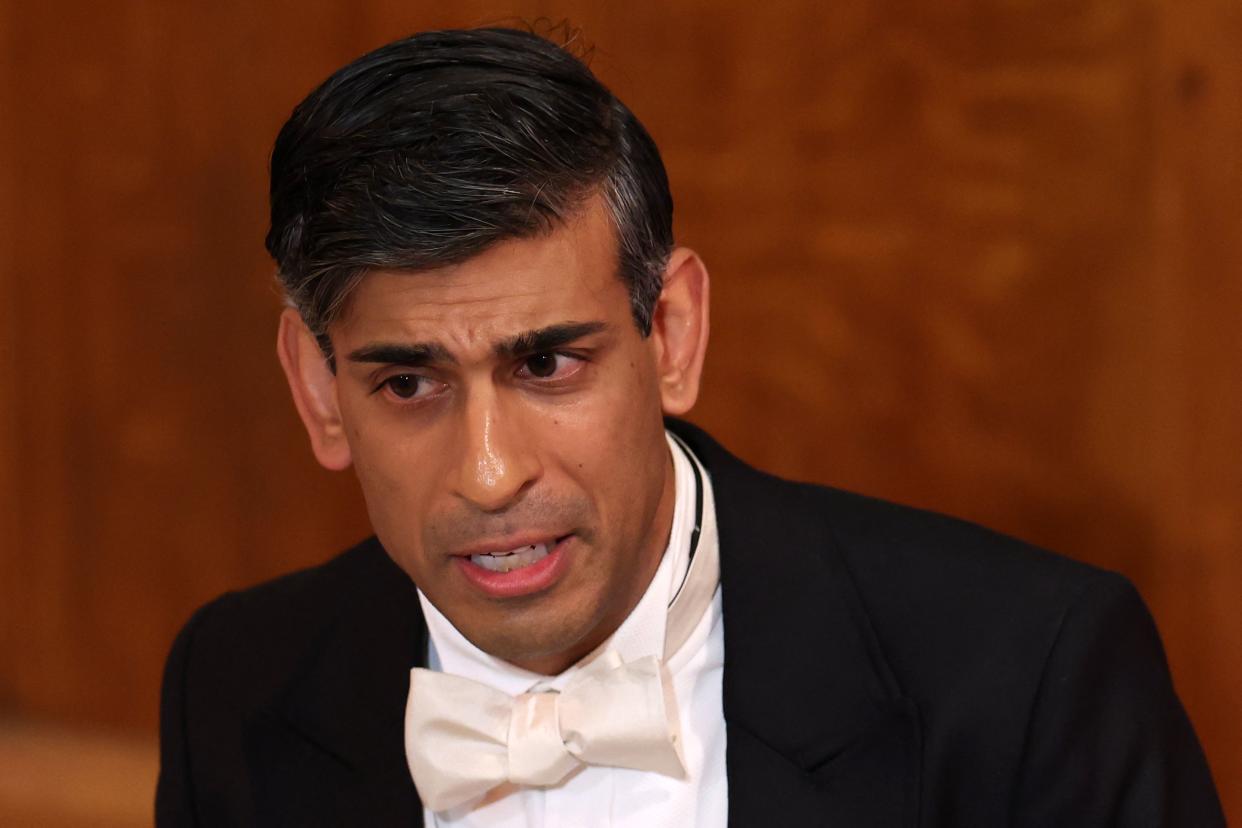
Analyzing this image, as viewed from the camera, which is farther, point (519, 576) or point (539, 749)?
point (539, 749)

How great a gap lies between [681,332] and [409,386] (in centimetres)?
33

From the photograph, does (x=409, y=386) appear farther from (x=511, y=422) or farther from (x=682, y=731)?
(x=682, y=731)

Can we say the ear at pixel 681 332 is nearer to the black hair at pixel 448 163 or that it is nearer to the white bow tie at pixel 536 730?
the black hair at pixel 448 163

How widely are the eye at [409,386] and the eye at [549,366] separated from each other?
0.11 meters

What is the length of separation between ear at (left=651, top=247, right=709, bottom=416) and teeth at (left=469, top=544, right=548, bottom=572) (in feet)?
0.81

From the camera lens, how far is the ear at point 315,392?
199cm

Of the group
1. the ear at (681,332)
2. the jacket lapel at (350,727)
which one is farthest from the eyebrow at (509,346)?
the jacket lapel at (350,727)

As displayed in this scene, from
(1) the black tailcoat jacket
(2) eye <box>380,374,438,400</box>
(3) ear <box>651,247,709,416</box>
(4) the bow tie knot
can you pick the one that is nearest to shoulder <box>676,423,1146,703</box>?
(1) the black tailcoat jacket

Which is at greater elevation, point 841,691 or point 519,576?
point 519,576

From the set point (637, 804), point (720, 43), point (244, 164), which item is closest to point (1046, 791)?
point (637, 804)

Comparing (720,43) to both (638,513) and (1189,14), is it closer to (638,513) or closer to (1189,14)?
(1189,14)

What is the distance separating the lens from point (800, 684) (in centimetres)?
194

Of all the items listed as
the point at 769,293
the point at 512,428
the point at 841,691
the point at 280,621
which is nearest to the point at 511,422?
the point at 512,428

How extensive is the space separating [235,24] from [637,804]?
1.79 m
